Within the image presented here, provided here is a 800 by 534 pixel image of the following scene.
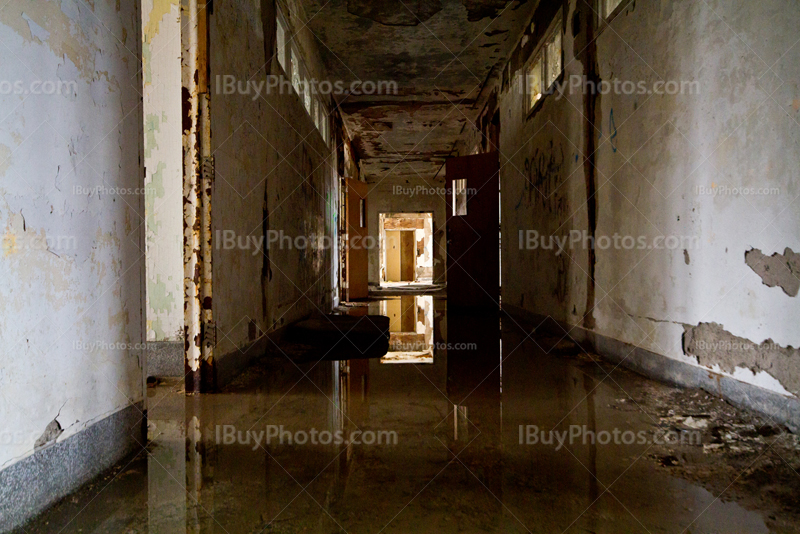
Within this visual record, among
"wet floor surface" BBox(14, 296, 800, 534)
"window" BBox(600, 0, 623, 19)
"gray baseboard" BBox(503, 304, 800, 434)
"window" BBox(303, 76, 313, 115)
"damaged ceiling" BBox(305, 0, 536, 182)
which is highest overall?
"damaged ceiling" BBox(305, 0, 536, 182)

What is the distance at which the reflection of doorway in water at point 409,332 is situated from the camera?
381 centimetres

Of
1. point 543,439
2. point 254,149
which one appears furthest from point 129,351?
point 254,149

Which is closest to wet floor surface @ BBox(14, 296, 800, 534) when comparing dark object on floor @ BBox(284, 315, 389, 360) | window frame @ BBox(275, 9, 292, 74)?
dark object on floor @ BBox(284, 315, 389, 360)

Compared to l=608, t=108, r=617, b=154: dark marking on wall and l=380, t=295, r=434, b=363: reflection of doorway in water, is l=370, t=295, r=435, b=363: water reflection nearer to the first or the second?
l=380, t=295, r=434, b=363: reflection of doorway in water

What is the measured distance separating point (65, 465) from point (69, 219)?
82cm

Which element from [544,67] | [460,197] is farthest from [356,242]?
[544,67]

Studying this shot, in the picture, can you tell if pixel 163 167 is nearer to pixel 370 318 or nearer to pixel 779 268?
pixel 370 318

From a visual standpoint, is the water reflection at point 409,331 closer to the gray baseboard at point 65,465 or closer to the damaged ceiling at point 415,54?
the gray baseboard at point 65,465

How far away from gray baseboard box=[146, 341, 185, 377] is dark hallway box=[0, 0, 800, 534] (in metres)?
0.03

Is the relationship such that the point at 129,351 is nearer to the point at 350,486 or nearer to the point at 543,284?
the point at 350,486

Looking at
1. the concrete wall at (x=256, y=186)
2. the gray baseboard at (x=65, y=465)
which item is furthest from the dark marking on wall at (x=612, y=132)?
the gray baseboard at (x=65, y=465)

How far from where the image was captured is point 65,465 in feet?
4.84

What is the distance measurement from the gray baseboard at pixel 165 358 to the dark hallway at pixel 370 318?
25 mm

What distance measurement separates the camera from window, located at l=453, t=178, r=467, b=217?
7.20 meters
